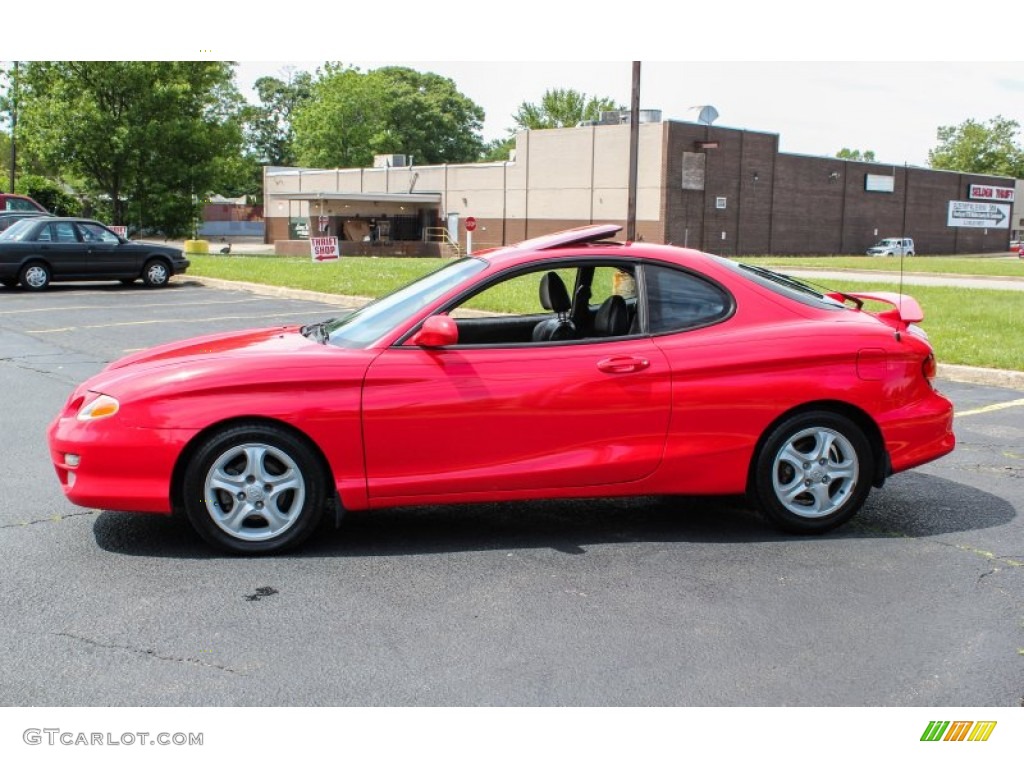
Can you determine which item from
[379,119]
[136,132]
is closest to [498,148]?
[379,119]

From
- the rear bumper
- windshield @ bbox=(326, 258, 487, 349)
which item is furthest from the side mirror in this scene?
the rear bumper

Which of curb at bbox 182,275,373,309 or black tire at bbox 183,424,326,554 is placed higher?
curb at bbox 182,275,373,309

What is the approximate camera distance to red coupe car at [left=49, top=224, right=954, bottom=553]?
491cm

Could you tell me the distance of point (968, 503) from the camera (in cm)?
612

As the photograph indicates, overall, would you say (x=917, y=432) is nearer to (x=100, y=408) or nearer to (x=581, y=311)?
(x=581, y=311)

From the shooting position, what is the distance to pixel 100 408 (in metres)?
4.94

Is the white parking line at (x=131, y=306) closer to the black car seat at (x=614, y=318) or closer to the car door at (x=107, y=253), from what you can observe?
the car door at (x=107, y=253)

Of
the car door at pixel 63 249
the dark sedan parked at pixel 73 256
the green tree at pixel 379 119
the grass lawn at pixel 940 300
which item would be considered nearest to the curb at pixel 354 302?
the grass lawn at pixel 940 300

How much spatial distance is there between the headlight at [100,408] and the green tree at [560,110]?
9537 centimetres

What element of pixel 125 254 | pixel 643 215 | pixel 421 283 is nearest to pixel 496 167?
pixel 643 215

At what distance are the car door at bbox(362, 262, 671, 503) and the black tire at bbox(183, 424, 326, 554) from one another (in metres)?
0.32

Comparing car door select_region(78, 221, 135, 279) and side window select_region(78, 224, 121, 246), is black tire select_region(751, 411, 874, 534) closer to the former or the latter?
car door select_region(78, 221, 135, 279)

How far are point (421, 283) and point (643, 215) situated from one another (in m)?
47.7

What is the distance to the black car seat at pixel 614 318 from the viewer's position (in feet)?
17.7
